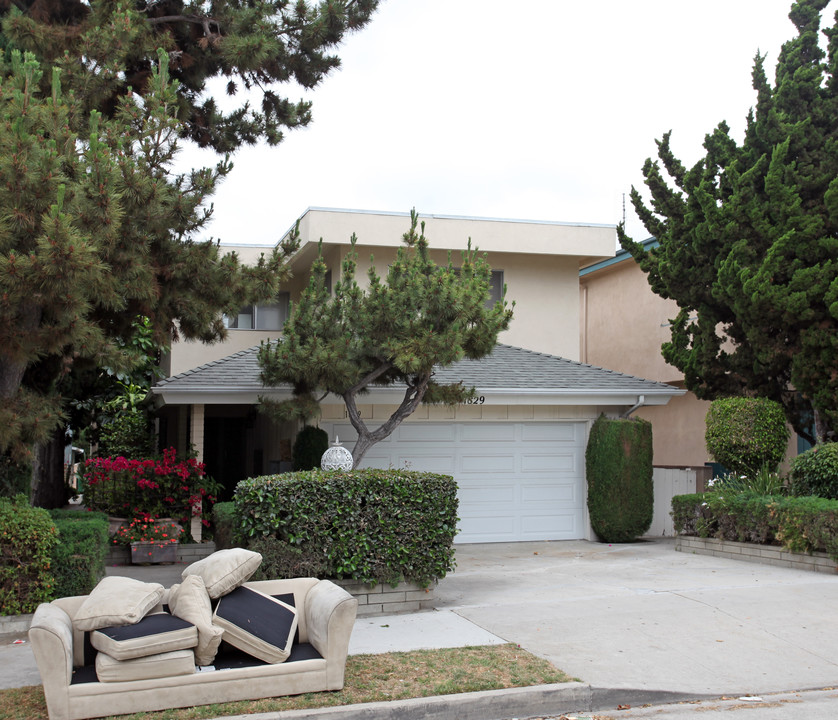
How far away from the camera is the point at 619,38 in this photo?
1274 centimetres

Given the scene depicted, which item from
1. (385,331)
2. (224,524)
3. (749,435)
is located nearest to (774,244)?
(749,435)

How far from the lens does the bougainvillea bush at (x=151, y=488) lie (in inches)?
507

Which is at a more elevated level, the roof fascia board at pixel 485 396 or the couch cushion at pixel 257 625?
the roof fascia board at pixel 485 396

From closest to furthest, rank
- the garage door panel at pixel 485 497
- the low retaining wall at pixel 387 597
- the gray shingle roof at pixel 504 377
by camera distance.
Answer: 1. the low retaining wall at pixel 387 597
2. the gray shingle roof at pixel 504 377
3. the garage door panel at pixel 485 497

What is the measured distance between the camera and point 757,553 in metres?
11.8

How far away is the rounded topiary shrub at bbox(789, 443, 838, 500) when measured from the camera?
1165 centimetres

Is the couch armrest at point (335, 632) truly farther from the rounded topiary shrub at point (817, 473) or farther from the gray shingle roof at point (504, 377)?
the rounded topiary shrub at point (817, 473)

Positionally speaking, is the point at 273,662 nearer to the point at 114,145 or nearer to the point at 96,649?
the point at 96,649

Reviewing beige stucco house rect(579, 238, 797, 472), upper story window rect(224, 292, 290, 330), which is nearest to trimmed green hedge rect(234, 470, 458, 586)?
upper story window rect(224, 292, 290, 330)

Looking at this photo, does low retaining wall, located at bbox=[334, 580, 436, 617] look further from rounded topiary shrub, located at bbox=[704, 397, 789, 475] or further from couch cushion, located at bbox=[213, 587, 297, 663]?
rounded topiary shrub, located at bbox=[704, 397, 789, 475]

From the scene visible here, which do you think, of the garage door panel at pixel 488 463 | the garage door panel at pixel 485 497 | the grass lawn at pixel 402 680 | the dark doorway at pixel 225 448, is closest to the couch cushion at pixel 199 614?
the grass lawn at pixel 402 680

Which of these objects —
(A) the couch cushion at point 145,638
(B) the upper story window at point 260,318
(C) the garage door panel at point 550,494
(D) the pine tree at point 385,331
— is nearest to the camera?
(A) the couch cushion at point 145,638

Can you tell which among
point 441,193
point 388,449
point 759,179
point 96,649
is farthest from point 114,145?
point 441,193

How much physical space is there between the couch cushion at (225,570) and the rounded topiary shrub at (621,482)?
8.98 metres
